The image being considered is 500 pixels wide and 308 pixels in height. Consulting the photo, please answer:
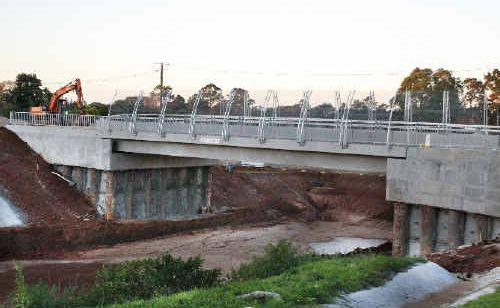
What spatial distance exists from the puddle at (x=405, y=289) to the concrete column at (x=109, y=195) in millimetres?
33680

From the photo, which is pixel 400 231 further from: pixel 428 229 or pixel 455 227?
pixel 455 227

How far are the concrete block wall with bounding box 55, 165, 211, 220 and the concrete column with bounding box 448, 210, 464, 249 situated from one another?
Answer: 2951 centimetres

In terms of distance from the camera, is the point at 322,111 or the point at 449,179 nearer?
the point at 449,179

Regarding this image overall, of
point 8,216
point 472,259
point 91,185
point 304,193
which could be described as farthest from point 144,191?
point 472,259

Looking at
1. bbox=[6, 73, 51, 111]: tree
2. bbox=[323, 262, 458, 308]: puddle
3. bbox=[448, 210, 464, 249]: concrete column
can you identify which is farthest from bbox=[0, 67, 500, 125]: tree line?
bbox=[323, 262, 458, 308]: puddle

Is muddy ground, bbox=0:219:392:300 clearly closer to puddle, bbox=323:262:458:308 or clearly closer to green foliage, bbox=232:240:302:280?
green foliage, bbox=232:240:302:280

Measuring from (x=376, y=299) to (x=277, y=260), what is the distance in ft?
15.9

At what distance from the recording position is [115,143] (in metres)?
50.5

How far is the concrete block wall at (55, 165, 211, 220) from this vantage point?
166ft

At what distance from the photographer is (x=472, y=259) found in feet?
75.9

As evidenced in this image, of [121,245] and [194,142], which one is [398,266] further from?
[121,245]

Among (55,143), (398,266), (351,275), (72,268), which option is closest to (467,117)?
(398,266)

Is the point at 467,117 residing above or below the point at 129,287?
above

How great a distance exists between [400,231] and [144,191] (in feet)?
91.3
